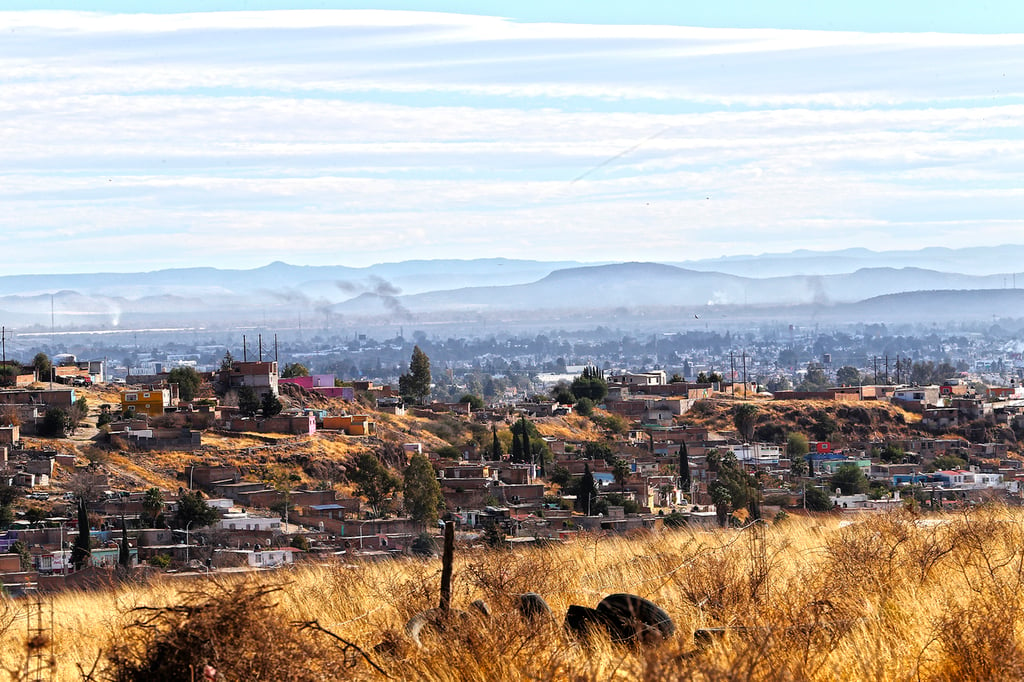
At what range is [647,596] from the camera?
235 inches

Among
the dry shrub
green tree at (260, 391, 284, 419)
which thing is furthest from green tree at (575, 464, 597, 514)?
the dry shrub

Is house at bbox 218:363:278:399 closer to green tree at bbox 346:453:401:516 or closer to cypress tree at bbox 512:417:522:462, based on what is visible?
cypress tree at bbox 512:417:522:462

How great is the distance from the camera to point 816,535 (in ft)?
26.8

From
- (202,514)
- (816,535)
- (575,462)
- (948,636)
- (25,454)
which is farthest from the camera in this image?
(575,462)

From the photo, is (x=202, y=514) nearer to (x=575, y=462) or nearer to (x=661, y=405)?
(x=575, y=462)

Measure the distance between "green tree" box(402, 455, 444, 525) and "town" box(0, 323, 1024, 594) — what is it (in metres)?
0.06

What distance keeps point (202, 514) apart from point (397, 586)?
16850 millimetres

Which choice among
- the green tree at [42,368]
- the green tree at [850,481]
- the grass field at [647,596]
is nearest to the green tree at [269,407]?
the green tree at [42,368]

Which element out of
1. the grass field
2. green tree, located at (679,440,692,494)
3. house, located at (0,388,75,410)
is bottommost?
green tree, located at (679,440,692,494)

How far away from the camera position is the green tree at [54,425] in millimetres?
32438

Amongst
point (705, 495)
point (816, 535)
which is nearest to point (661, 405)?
point (705, 495)

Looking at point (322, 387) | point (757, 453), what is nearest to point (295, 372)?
point (322, 387)

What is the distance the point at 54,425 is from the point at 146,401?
423 cm

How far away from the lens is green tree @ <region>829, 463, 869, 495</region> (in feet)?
94.5
